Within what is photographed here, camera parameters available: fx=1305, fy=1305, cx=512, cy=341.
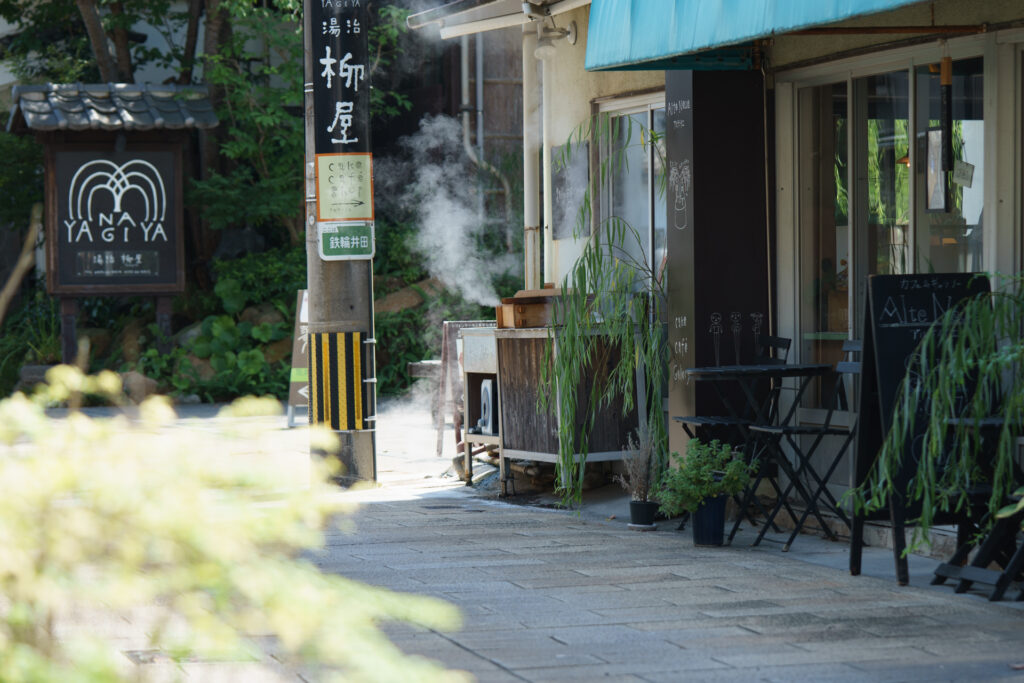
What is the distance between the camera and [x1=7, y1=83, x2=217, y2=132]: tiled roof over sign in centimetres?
1788

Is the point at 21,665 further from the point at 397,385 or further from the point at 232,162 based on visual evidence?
the point at 232,162

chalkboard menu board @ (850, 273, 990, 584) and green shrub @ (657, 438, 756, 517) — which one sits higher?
chalkboard menu board @ (850, 273, 990, 584)

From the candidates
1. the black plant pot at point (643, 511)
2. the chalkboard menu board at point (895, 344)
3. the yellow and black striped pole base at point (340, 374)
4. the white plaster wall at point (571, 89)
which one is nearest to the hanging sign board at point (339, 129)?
the yellow and black striped pole base at point (340, 374)

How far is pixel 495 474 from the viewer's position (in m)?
10.5

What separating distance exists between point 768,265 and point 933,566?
2323mm

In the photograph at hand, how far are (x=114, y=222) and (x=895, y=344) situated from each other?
14.4 meters

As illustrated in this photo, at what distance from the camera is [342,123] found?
9789 mm

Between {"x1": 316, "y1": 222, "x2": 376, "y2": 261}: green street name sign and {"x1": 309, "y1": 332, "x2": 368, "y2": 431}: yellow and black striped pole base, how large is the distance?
596mm

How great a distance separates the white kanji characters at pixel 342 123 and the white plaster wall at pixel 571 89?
1684mm

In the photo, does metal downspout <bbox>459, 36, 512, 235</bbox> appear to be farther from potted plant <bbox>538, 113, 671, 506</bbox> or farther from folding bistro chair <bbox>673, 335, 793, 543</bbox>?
folding bistro chair <bbox>673, 335, 793, 543</bbox>

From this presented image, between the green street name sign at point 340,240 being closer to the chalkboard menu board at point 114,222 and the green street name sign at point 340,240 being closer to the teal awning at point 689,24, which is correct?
the teal awning at point 689,24

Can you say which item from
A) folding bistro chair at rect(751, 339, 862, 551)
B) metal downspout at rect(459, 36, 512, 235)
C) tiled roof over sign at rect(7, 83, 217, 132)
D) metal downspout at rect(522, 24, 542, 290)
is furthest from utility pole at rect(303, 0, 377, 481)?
metal downspout at rect(459, 36, 512, 235)

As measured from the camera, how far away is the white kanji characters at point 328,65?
Answer: 980 centimetres

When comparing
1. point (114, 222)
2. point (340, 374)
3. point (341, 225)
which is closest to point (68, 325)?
point (114, 222)
